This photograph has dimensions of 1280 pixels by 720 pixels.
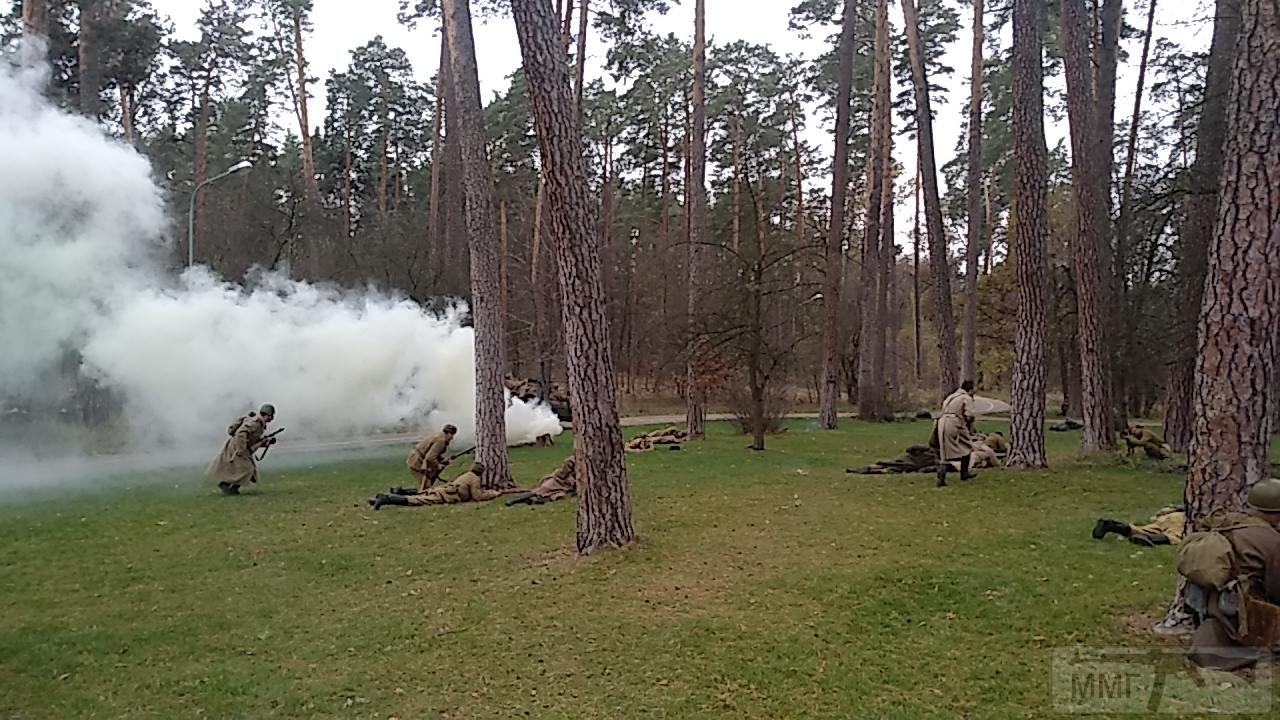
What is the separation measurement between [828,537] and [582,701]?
191 inches

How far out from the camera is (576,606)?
776 cm

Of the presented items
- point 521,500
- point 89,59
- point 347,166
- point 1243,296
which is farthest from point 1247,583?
point 347,166

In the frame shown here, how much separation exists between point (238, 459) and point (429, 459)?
10.4 ft

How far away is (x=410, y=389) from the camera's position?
24797mm

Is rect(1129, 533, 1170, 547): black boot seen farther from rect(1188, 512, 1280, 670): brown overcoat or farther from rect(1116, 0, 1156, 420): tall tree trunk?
rect(1116, 0, 1156, 420): tall tree trunk

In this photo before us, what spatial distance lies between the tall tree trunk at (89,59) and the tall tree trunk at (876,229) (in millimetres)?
20225

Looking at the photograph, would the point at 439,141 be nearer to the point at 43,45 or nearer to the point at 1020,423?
the point at 43,45

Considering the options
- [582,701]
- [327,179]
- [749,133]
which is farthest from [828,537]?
[327,179]

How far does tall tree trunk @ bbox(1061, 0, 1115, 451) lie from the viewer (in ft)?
50.5

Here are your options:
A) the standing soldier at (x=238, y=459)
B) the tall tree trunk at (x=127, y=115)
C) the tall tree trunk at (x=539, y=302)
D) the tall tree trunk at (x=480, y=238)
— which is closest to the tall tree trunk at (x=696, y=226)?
the tall tree trunk at (x=539, y=302)

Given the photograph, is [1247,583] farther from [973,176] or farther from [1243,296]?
[973,176]

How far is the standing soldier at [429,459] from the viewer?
591 inches

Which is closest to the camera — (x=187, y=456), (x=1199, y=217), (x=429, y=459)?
(x=429, y=459)

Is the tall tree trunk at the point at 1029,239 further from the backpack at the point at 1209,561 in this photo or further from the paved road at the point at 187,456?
the backpack at the point at 1209,561
